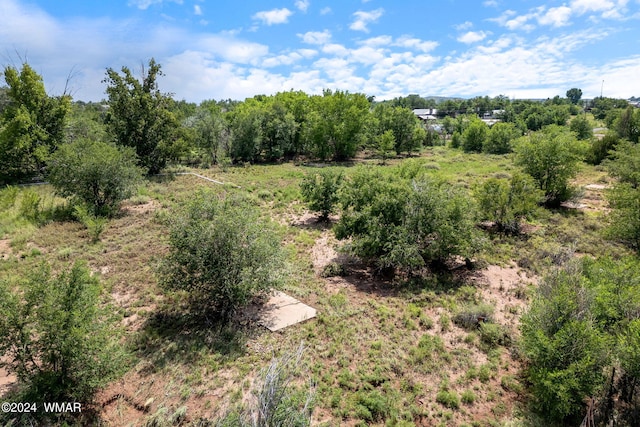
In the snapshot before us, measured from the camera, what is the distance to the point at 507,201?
638 inches

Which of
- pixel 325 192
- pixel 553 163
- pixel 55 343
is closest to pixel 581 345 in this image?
pixel 55 343

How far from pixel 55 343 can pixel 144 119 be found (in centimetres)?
2258

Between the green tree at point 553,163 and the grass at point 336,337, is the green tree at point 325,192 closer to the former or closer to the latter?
the grass at point 336,337

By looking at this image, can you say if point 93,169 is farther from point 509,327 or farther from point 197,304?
point 509,327

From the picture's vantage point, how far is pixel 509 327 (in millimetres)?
9305

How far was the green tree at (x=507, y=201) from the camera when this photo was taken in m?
16.2

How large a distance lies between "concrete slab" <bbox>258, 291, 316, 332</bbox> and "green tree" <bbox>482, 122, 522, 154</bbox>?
4815cm

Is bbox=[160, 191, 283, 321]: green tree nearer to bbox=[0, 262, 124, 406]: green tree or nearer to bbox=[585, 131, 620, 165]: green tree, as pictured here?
bbox=[0, 262, 124, 406]: green tree

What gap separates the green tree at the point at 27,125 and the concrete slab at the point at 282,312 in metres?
21.0

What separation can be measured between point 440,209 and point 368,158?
34.9m

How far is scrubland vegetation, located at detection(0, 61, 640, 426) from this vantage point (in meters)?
6.14

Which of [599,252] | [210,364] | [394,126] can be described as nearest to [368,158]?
[394,126]

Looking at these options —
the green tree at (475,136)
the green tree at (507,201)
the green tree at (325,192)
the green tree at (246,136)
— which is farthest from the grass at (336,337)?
the green tree at (475,136)

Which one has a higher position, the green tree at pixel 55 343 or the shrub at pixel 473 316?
the green tree at pixel 55 343
